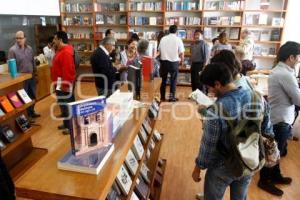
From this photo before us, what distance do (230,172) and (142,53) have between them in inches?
108

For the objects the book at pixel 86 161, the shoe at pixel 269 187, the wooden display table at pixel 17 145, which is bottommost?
the shoe at pixel 269 187

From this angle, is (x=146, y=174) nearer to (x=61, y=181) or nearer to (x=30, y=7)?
(x=61, y=181)

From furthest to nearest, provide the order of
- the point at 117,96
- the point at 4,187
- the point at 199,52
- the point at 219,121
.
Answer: the point at 199,52 → the point at 4,187 → the point at 117,96 → the point at 219,121

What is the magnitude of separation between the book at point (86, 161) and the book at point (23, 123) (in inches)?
81.8

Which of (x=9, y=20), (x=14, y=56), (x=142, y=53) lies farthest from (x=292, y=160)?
(x=9, y=20)

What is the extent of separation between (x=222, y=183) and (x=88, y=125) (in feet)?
3.63

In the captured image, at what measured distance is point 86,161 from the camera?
43.5 inches

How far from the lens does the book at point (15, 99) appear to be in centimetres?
273

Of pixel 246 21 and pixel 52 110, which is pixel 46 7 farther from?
pixel 246 21

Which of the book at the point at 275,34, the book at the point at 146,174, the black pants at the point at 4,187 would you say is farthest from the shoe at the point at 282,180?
the book at the point at 275,34

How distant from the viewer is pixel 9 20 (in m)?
5.32

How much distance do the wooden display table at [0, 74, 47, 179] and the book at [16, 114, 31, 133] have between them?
0.04 metres

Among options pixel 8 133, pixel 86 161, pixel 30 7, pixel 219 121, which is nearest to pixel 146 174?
pixel 219 121

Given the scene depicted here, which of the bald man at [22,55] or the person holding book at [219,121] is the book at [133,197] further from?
the bald man at [22,55]
